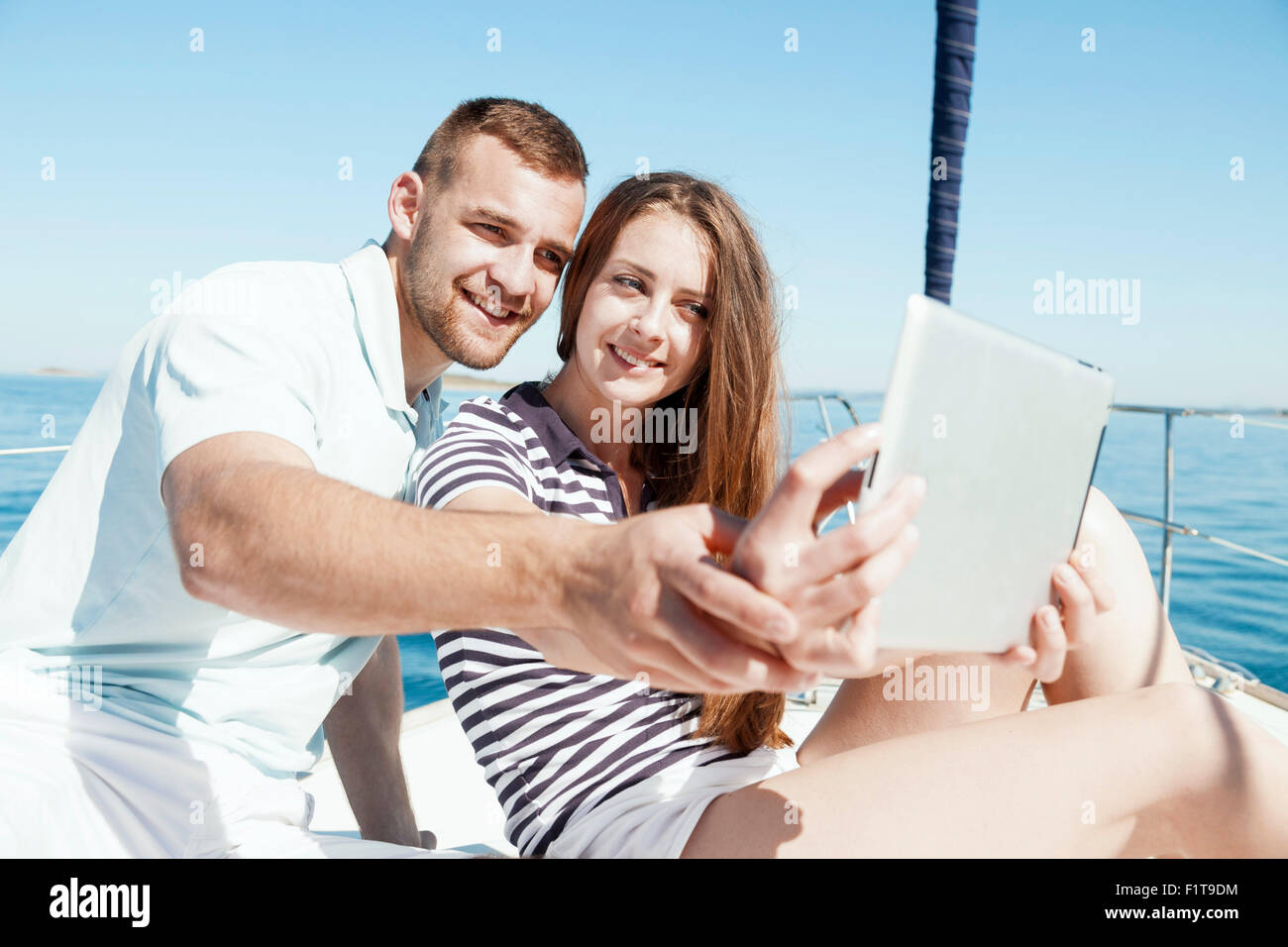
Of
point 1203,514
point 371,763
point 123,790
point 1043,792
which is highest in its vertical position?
point 1043,792

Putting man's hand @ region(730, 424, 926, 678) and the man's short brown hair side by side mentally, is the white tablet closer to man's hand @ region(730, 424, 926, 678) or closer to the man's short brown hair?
man's hand @ region(730, 424, 926, 678)

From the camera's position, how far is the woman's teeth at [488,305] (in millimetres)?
1523

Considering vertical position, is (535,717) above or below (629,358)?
below

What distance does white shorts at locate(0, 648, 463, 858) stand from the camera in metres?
1.03

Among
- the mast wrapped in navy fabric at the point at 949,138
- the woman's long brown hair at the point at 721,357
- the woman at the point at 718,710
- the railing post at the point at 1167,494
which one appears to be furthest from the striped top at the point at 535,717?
the mast wrapped in navy fabric at the point at 949,138

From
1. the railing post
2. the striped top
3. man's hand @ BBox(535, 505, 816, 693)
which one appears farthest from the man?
the railing post

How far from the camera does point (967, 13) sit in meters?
2.74

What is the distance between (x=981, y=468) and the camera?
0.71m

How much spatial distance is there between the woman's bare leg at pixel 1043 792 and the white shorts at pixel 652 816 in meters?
0.03

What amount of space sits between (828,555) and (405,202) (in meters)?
1.31

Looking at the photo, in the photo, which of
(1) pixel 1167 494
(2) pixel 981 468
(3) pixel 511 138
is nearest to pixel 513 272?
(3) pixel 511 138

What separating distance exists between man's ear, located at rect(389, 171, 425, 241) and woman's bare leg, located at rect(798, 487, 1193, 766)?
3.67 ft

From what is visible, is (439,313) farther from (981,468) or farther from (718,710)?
(981,468)
